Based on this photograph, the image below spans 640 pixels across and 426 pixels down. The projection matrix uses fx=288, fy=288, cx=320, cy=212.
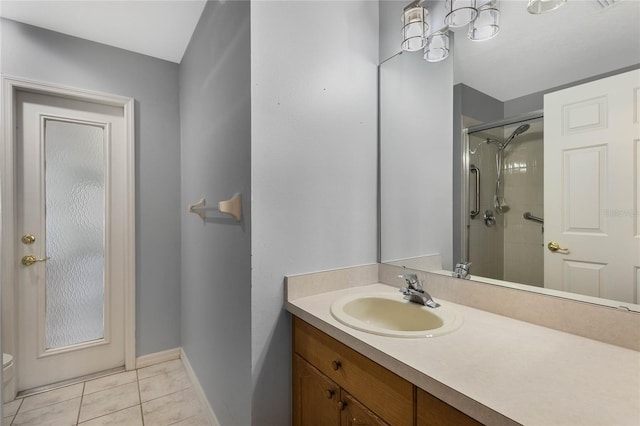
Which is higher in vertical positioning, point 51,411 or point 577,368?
point 577,368

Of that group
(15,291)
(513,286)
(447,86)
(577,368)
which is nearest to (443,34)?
(447,86)

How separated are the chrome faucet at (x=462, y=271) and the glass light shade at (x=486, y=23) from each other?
969 millimetres

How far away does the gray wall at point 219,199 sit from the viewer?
1.28 meters

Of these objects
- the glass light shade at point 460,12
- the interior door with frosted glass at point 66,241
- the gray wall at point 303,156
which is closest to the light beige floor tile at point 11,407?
the interior door with frosted glass at point 66,241

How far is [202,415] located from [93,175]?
6.03 ft

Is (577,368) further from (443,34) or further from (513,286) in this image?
(443,34)

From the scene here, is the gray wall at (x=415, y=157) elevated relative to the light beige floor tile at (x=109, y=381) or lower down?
elevated

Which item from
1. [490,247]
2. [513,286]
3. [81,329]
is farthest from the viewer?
[81,329]

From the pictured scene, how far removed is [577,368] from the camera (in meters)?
0.73

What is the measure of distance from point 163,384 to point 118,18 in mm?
2481

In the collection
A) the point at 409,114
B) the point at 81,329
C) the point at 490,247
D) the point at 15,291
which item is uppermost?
the point at 409,114

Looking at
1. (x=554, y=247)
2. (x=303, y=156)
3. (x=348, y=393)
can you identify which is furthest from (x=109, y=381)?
(x=554, y=247)

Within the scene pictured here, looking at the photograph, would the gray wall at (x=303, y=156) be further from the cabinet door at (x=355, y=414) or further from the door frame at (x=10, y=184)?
the door frame at (x=10, y=184)

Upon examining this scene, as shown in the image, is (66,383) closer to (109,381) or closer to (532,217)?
(109,381)
